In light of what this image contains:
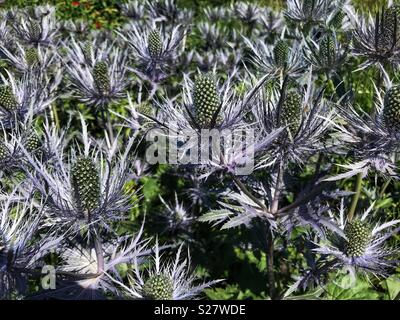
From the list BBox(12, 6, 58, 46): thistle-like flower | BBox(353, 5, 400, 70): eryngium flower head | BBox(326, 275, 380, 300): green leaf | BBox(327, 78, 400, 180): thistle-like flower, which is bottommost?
BBox(326, 275, 380, 300): green leaf

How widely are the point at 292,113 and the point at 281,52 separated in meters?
0.68

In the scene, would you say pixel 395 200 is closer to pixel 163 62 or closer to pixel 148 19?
pixel 163 62

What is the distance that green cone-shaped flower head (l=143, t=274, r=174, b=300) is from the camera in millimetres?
1252

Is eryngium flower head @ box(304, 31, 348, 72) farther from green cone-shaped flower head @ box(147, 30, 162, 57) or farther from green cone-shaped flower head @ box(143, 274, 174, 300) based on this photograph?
green cone-shaped flower head @ box(143, 274, 174, 300)

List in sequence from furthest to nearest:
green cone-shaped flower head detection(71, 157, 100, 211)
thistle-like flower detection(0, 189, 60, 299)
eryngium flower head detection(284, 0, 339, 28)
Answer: eryngium flower head detection(284, 0, 339, 28), green cone-shaped flower head detection(71, 157, 100, 211), thistle-like flower detection(0, 189, 60, 299)

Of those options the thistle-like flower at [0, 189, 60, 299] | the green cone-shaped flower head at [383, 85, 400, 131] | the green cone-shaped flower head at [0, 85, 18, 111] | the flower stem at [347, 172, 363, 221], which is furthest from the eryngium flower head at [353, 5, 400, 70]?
the green cone-shaped flower head at [0, 85, 18, 111]

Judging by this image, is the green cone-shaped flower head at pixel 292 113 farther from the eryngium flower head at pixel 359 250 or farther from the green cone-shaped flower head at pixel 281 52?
the green cone-shaped flower head at pixel 281 52

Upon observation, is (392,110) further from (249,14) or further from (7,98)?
(249,14)

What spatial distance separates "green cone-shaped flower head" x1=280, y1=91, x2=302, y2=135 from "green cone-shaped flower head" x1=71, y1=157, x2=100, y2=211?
2.08ft

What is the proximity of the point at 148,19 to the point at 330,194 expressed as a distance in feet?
7.67

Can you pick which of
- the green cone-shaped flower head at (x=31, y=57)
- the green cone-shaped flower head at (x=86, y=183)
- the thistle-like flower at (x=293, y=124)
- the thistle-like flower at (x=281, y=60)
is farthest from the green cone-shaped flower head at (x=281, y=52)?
the green cone-shaped flower head at (x=31, y=57)

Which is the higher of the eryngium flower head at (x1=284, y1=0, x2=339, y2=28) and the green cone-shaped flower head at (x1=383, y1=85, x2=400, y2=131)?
the eryngium flower head at (x1=284, y1=0, x2=339, y2=28)

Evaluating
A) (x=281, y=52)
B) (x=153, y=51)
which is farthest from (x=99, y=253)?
(x=153, y=51)
